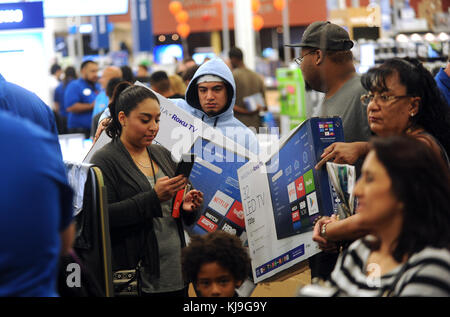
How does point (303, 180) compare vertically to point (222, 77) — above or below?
below

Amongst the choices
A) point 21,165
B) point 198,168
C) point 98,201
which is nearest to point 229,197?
point 198,168

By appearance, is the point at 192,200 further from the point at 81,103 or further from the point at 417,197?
the point at 81,103

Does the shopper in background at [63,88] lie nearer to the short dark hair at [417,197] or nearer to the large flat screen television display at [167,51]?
the short dark hair at [417,197]

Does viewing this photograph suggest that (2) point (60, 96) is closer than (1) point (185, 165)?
No

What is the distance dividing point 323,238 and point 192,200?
806 mm

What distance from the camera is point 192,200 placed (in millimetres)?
3260

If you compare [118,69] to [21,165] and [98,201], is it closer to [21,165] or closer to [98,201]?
[98,201]

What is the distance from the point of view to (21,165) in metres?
1.54

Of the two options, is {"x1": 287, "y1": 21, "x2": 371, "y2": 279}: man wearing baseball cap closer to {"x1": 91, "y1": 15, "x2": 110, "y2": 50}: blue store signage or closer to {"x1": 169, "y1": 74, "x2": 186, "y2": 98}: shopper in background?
{"x1": 169, "y1": 74, "x2": 186, "y2": 98}: shopper in background

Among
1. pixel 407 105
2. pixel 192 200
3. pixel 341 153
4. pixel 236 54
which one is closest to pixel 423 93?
pixel 407 105

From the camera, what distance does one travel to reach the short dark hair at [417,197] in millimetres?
1793

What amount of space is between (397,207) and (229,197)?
1.62 meters

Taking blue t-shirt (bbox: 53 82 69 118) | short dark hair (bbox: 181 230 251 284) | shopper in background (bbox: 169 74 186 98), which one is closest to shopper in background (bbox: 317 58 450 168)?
short dark hair (bbox: 181 230 251 284)

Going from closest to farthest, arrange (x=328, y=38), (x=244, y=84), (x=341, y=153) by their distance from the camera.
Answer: (x=341, y=153)
(x=328, y=38)
(x=244, y=84)
